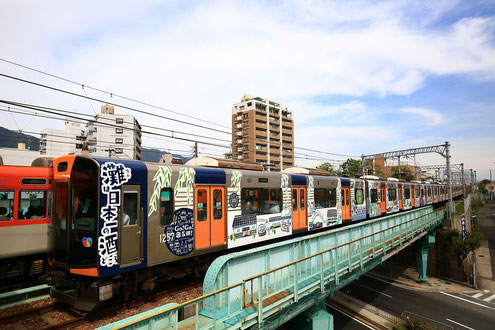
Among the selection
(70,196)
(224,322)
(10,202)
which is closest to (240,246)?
(224,322)

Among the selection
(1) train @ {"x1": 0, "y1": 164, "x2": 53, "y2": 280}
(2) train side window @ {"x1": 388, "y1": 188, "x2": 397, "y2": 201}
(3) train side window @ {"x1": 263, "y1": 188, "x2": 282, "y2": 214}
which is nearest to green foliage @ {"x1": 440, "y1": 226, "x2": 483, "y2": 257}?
(2) train side window @ {"x1": 388, "y1": 188, "x2": 397, "y2": 201}

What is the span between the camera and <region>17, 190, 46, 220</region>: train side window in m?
9.15

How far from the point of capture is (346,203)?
16656 millimetres

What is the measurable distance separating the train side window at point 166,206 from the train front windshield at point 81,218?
164 cm

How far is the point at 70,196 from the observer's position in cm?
682

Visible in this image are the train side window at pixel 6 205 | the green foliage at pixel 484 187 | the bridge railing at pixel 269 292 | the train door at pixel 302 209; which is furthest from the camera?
the green foliage at pixel 484 187

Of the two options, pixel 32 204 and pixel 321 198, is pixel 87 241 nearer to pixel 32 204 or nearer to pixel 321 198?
pixel 32 204

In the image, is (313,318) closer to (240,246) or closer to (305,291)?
(305,291)

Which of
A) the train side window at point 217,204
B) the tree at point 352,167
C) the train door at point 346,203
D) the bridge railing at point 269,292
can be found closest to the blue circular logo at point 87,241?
the bridge railing at point 269,292

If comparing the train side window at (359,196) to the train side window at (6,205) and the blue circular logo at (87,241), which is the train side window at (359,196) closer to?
the blue circular logo at (87,241)

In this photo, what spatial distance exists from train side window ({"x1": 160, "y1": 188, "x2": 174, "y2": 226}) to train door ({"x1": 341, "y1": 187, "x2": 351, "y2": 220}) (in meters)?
11.4

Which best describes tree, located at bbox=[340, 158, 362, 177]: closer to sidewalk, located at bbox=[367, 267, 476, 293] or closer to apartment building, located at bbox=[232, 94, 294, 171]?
apartment building, located at bbox=[232, 94, 294, 171]

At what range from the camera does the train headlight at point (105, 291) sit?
6.40m

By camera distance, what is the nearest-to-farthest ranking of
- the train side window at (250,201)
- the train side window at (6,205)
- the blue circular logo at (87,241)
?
the blue circular logo at (87,241)
the train side window at (6,205)
the train side window at (250,201)
